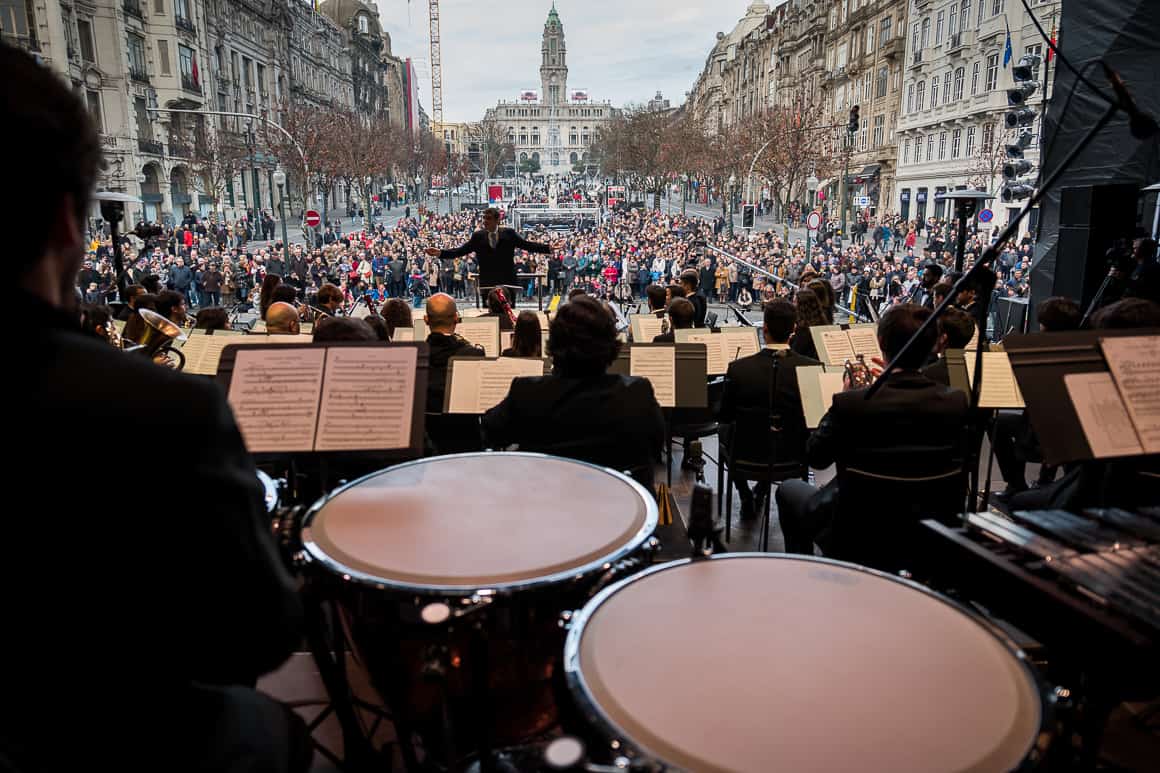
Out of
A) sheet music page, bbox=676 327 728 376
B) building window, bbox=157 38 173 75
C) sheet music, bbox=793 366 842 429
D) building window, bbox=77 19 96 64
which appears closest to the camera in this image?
sheet music, bbox=793 366 842 429

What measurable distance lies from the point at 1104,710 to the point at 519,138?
151 metres

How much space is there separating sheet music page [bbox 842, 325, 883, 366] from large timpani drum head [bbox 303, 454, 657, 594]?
136 inches

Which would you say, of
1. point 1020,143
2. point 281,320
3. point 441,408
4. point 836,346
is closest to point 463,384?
point 441,408

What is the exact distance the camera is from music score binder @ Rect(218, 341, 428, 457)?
272 cm

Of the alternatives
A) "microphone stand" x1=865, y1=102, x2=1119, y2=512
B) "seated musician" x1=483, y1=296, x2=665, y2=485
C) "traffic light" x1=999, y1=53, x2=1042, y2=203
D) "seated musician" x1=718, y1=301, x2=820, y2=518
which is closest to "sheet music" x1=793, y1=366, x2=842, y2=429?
"seated musician" x1=718, y1=301, x2=820, y2=518

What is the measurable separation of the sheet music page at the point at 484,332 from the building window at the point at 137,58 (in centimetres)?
3815

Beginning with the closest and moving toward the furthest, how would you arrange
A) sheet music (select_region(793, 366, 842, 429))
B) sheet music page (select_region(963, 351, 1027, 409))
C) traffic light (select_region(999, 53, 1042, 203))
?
sheet music (select_region(793, 366, 842, 429)) → sheet music page (select_region(963, 351, 1027, 409)) → traffic light (select_region(999, 53, 1042, 203))

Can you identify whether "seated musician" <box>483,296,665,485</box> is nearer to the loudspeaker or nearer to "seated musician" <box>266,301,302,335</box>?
"seated musician" <box>266,301,302,335</box>

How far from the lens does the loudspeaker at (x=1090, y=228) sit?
9438mm

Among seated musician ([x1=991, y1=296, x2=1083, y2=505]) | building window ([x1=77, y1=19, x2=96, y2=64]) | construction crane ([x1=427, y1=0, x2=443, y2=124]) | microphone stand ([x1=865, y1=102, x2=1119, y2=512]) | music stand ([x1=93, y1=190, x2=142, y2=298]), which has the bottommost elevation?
seated musician ([x1=991, y1=296, x2=1083, y2=505])

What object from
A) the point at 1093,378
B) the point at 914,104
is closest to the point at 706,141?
the point at 914,104

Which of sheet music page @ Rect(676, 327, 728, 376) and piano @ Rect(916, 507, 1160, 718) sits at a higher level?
sheet music page @ Rect(676, 327, 728, 376)

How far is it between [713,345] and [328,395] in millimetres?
4326

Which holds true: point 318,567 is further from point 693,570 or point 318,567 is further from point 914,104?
point 914,104
